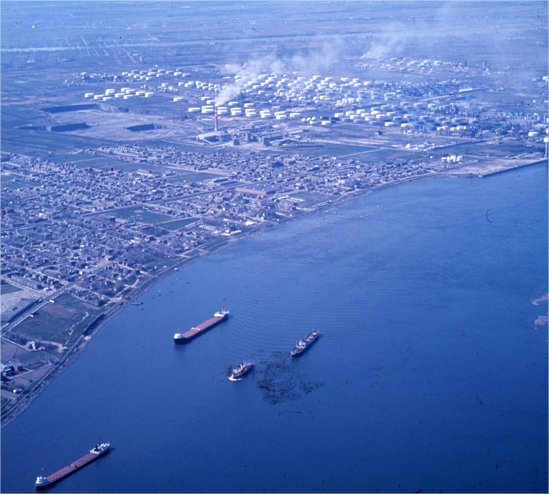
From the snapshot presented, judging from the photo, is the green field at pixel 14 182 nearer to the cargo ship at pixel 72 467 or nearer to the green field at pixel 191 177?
the green field at pixel 191 177

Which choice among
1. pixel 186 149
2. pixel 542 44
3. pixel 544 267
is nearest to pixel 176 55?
pixel 542 44

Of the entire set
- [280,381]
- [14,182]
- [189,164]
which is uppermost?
[280,381]

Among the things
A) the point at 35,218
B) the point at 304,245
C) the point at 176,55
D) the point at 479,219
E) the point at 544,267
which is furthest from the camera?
the point at 176,55

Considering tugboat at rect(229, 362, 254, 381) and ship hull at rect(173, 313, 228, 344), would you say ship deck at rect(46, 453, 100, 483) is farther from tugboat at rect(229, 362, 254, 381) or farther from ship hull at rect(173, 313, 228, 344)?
ship hull at rect(173, 313, 228, 344)

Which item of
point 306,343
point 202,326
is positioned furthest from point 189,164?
point 306,343

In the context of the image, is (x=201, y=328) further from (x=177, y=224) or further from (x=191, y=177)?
(x=191, y=177)

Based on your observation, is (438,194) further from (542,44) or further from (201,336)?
(542,44)
